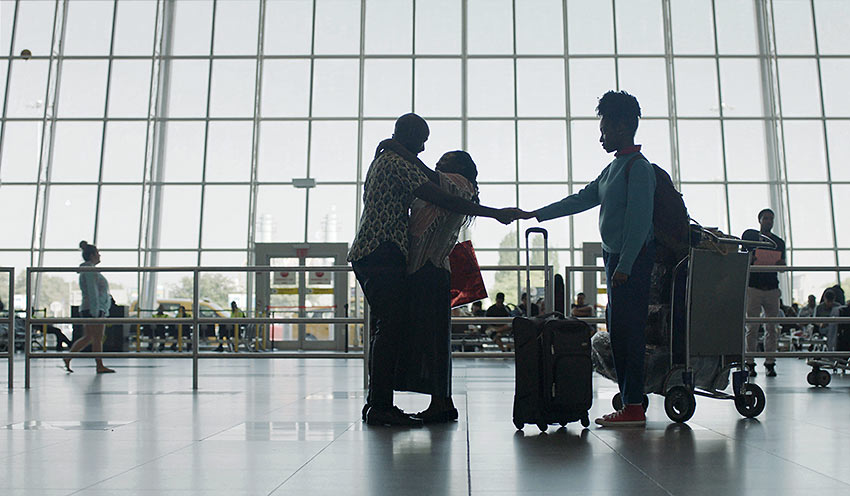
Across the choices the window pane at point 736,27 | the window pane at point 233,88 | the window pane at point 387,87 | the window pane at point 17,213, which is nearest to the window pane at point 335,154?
the window pane at point 387,87

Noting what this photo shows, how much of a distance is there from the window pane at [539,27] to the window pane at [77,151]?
10.5 meters

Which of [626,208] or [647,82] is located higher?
[647,82]

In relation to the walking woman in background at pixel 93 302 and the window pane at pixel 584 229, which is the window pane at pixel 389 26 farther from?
the walking woman in background at pixel 93 302

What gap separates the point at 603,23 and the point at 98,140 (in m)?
12.7

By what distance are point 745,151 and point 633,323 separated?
17728 mm

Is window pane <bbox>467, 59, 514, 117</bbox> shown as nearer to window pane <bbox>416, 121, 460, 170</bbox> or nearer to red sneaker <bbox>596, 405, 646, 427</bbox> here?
window pane <bbox>416, 121, 460, 170</bbox>

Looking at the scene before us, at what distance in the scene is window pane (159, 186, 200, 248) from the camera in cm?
2000

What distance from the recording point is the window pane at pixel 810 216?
19.6 meters

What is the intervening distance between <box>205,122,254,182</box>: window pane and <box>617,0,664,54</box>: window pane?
9358 mm

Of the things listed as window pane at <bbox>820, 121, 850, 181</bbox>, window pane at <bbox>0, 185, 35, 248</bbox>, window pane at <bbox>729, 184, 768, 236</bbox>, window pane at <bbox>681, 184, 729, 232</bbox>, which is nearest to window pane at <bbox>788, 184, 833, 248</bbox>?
window pane at <bbox>820, 121, 850, 181</bbox>

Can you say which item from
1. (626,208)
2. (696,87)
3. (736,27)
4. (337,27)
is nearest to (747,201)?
(696,87)

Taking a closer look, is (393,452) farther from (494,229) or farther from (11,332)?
(494,229)

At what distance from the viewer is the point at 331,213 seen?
20156 mm

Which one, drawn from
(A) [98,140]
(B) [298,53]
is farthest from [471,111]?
(A) [98,140]
